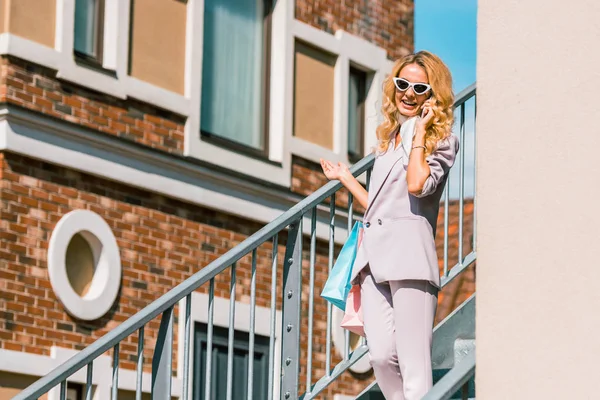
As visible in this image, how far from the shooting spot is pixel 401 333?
5207mm

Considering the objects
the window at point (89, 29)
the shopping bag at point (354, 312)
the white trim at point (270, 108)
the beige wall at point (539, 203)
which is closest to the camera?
the beige wall at point (539, 203)

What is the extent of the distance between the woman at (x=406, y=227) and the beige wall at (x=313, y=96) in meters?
8.70

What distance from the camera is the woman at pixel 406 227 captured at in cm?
520

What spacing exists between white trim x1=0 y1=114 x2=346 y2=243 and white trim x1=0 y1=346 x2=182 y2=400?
1529mm

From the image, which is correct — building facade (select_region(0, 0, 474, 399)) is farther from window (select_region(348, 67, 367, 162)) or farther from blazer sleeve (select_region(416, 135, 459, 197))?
blazer sleeve (select_region(416, 135, 459, 197))

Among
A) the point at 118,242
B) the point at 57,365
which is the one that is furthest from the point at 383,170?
the point at 118,242

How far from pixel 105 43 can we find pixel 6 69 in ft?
4.20

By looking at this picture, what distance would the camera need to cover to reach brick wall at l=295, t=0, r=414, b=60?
47.6 feet

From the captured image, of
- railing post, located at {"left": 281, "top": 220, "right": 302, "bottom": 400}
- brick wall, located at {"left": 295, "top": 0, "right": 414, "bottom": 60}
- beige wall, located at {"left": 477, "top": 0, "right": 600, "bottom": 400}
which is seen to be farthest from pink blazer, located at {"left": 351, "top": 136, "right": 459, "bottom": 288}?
brick wall, located at {"left": 295, "top": 0, "right": 414, "bottom": 60}

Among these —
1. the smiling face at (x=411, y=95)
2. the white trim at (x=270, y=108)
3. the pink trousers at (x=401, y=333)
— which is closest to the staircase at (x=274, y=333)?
the pink trousers at (x=401, y=333)

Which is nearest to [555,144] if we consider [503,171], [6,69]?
[503,171]

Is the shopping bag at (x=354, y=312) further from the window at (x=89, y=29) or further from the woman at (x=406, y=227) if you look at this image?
the window at (x=89, y=29)

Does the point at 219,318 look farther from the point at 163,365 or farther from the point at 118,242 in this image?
the point at 163,365

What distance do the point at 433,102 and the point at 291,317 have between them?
136cm
